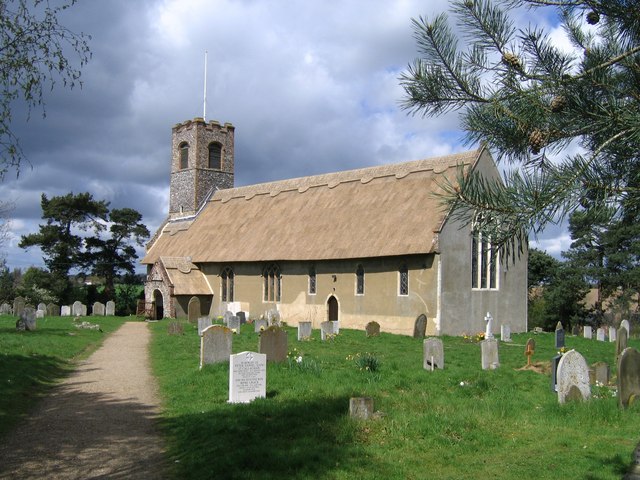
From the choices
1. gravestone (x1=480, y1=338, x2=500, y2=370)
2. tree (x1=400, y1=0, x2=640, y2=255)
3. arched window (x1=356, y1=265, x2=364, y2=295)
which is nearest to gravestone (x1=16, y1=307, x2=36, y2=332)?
arched window (x1=356, y1=265, x2=364, y2=295)

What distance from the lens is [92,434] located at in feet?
→ 29.5

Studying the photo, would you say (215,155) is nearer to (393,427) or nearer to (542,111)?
(393,427)

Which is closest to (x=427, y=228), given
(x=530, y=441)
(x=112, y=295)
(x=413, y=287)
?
(x=413, y=287)

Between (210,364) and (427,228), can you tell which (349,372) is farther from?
(427,228)

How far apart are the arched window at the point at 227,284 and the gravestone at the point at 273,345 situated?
20729mm

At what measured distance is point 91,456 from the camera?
793cm

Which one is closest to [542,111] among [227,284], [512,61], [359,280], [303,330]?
[512,61]

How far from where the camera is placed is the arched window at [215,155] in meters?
44.8

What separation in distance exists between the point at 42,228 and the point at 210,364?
3872 cm

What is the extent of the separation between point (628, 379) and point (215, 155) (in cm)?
3807

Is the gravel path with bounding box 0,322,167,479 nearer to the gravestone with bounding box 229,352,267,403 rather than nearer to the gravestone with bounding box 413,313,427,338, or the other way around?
the gravestone with bounding box 229,352,267,403

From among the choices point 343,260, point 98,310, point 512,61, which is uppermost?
point 512,61

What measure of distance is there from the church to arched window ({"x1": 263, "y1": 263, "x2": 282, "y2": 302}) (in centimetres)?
5

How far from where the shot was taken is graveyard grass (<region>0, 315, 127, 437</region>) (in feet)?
35.3
